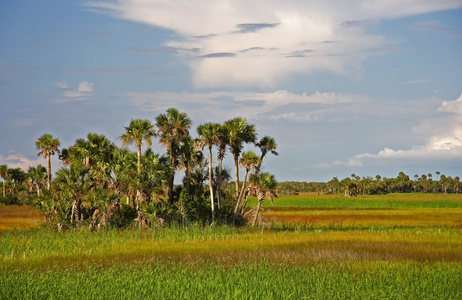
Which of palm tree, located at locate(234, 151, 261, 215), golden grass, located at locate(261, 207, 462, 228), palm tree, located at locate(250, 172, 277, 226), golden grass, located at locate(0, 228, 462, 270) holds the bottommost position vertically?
golden grass, located at locate(261, 207, 462, 228)

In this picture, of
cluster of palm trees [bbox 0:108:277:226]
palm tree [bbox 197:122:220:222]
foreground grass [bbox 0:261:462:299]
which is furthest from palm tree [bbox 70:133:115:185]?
foreground grass [bbox 0:261:462:299]

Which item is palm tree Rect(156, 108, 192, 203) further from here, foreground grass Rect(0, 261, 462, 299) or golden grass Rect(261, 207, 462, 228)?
foreground grass Rect(0, 261, 462, 299)

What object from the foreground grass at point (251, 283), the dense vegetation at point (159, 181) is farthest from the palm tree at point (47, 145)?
the foreground grass at point (251, 283)

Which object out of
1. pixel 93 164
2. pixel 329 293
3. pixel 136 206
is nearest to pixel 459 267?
pixel 329 293

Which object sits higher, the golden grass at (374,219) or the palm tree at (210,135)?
the palm tree at (210,135)

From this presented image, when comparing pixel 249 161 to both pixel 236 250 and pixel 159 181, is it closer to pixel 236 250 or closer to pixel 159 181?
pixel 159 181

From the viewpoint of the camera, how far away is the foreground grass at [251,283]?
60.4 feet

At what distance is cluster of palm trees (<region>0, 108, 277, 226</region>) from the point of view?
153 ft

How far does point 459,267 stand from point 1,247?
1062 inches

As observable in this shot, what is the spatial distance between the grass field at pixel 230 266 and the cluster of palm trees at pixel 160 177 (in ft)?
19.9

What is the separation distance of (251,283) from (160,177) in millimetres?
29154

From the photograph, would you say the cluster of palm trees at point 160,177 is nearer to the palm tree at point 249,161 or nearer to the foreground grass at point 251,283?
the palm tree at point 249,161

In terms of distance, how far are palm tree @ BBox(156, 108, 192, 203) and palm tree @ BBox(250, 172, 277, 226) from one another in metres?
8.29

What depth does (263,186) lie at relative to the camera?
48406 millimetres
